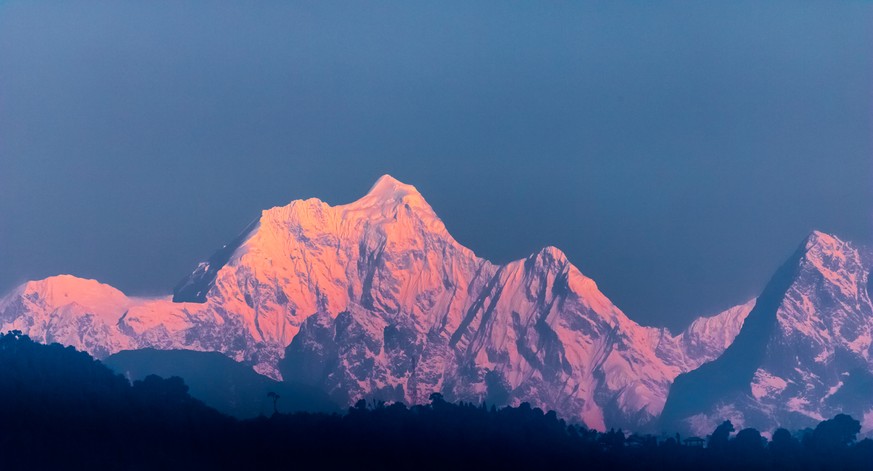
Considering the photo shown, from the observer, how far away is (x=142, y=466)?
157 m

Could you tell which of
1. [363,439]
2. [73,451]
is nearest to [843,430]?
[363,439]

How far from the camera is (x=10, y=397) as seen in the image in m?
166

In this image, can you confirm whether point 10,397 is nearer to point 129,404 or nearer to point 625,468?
point 129,404

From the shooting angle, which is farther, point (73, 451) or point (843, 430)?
point (843, 430)

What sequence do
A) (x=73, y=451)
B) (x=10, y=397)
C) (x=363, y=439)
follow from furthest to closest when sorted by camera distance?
(x=363, y=439) → (x=10, y=397) → (x=73, y=451)

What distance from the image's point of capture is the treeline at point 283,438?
6206 inches

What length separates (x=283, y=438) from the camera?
17112 centimetres

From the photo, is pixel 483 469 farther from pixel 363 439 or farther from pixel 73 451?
pixel 73 451

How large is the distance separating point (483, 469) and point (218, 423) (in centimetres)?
2574

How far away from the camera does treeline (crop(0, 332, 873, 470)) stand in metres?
158

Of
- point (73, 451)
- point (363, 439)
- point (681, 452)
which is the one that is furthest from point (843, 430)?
point (73, 451)

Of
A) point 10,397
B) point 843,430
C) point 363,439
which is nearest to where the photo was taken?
point 10,397

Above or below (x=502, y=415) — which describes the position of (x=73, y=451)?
below

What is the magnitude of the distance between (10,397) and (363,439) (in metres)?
33.5
